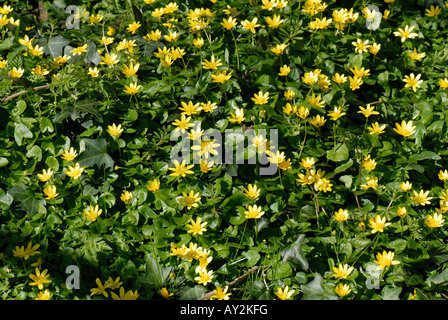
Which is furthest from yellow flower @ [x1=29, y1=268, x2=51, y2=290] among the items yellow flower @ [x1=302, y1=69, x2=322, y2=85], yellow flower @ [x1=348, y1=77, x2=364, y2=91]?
yellow flower @ [x1=348, y1=77, x2=364, y2=91]

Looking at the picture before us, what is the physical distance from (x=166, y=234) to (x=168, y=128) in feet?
2.20

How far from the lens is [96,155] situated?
2852mm

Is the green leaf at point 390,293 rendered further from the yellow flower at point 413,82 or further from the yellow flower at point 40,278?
the yellow flower at point 40,278

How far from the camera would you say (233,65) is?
10.7ft

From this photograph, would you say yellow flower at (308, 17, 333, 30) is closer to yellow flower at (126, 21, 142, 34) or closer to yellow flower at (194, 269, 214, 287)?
yellow flower at (126, 21, 142, 34)

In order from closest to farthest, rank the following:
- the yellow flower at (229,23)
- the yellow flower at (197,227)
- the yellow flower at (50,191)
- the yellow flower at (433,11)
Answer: the yellow flower at (197,227)
the yellow flower at (50,191)
the yellow flower at (229,23)
the yellow flower at (433,11)

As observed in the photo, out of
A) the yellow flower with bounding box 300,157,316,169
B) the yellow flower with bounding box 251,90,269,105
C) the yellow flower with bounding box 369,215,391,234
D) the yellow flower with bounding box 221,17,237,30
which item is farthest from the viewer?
the yellow flower with bounding box 221,17,237,30

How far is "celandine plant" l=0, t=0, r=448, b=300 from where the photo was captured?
2465 mm

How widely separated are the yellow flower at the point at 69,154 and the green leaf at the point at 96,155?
0.15 feet

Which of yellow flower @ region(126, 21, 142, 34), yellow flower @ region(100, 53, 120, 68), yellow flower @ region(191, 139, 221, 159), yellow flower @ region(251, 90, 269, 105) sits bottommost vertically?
yellow flower @ region(191, 139, 221, 159)

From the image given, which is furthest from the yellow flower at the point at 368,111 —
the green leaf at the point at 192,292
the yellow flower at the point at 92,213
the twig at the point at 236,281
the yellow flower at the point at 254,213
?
the yellow flower at the point at 92,213

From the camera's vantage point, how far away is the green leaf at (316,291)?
2.32 metres

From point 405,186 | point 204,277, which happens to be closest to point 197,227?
point 204,277

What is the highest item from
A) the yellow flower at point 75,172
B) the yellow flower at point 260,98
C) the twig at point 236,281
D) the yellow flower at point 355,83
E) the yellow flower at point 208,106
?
Answer: the yellow flower at point 355,83
